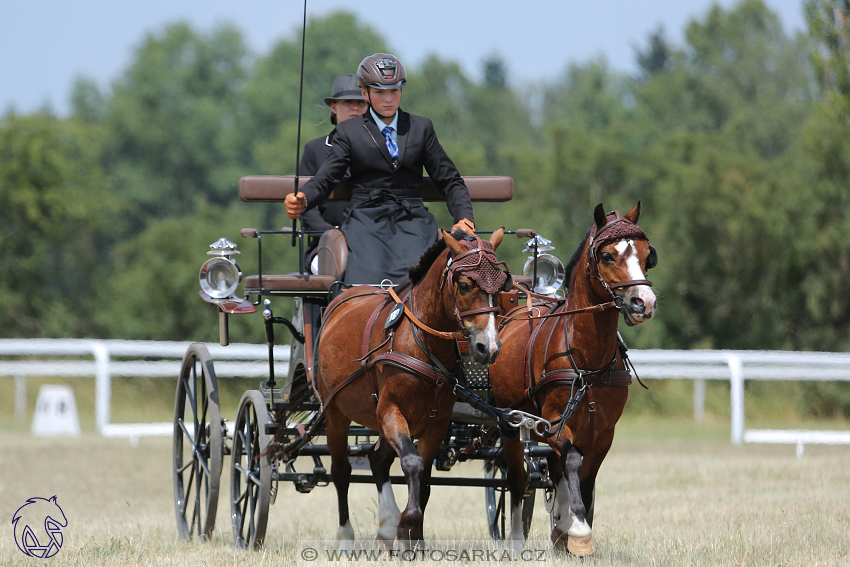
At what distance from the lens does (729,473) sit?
36.6 feet

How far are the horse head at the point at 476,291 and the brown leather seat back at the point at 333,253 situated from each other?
59.0 inches

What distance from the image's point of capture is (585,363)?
5.95 m

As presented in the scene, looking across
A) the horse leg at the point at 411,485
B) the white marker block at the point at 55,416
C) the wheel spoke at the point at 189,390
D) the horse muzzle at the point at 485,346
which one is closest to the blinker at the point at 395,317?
the horse leg at the point at 411,485

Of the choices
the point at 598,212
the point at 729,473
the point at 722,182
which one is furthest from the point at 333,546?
the point at 722,182

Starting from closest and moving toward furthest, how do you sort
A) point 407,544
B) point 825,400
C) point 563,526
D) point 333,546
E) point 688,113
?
point 407,544 < point 563,526 < point 333,546 < point 825,400 < point 688,113

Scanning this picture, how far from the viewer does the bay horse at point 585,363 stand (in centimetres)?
564

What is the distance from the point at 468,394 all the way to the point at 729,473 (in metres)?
6.23

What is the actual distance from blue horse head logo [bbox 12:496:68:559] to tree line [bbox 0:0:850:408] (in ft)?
11.7

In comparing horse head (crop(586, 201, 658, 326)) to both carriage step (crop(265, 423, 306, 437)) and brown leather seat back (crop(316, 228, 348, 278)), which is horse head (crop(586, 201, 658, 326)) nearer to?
brown leather seat back (crop(316, 228, 348, 278))

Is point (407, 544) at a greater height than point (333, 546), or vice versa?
point (407, 544)

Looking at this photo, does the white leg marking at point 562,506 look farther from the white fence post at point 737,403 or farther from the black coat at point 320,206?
the white fence post at point 737,403

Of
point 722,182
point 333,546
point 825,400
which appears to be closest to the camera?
point 333,546

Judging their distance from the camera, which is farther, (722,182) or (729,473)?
(722,182)

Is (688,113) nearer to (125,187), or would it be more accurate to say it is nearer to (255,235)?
(125,187)
